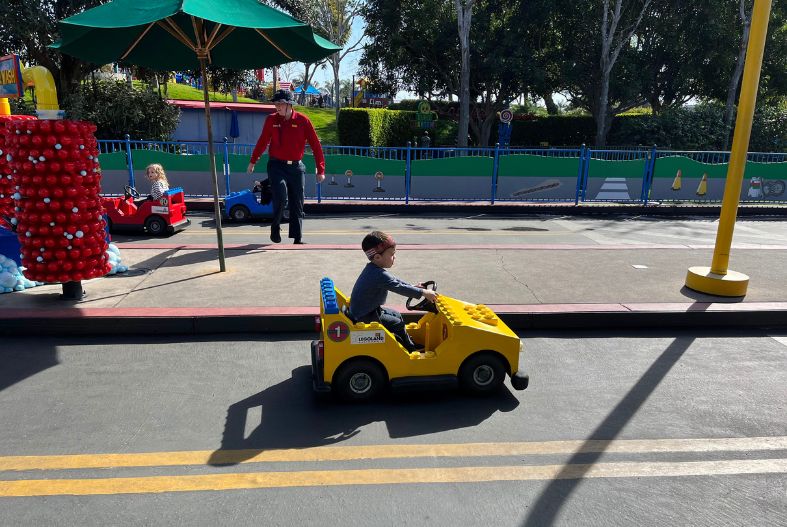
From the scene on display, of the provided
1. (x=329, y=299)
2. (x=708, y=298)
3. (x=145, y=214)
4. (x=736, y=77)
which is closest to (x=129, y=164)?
(x=145, y=214)

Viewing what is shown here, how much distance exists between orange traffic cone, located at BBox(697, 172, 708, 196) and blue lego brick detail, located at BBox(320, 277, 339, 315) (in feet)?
45.8

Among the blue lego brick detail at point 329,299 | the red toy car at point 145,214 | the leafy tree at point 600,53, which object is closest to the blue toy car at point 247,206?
the red toy car at point 145,214

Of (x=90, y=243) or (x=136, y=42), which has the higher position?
(x=136, y=42)

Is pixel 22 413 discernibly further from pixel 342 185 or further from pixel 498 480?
pixel 342 185

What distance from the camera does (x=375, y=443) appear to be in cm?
353

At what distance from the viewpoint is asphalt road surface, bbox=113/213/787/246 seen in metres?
9.82

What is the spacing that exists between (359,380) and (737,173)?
5073 mm

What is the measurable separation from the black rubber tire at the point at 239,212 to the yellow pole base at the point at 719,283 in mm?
8263

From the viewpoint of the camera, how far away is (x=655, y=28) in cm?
2627

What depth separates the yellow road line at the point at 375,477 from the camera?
3.01m

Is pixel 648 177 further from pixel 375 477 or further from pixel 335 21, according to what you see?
pixel 335 21

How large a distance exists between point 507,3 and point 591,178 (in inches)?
631

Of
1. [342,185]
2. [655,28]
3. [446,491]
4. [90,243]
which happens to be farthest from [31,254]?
[655,28]

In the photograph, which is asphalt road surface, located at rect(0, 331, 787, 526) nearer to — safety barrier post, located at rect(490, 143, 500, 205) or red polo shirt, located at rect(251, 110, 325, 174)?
red polo shirt, located at rect(251, 110, 325, 174)
